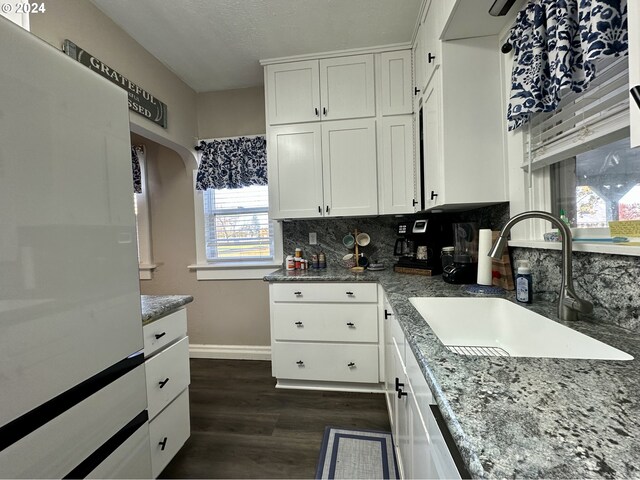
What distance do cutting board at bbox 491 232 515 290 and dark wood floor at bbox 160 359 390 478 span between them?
1.13 m

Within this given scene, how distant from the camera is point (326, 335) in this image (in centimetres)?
210

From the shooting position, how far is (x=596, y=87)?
0.94 m

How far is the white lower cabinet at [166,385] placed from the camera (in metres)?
1.25

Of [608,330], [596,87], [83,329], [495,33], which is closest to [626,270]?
[608,330]

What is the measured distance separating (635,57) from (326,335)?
1990 millimetres

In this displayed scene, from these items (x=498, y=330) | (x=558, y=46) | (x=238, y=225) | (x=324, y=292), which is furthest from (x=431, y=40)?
(x=238, y=225)

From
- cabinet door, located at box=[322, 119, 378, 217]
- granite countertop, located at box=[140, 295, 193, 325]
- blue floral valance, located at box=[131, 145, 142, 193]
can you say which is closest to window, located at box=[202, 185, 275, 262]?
blue floral valance, located at box=[131, 145, 142, 193]

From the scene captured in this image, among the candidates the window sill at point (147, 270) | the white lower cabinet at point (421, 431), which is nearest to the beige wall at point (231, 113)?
the window sill at point (147, 270)

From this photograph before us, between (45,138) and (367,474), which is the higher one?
(45,138)

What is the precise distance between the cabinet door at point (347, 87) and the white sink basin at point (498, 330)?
1654 millimetres

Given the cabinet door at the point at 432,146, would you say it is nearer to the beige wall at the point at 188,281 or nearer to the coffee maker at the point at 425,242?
the coffee maker at the point at 425,242

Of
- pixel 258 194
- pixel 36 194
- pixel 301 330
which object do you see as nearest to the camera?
pixel 36 194

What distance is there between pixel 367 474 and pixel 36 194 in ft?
5.87

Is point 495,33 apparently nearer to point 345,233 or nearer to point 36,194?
point 345,233
